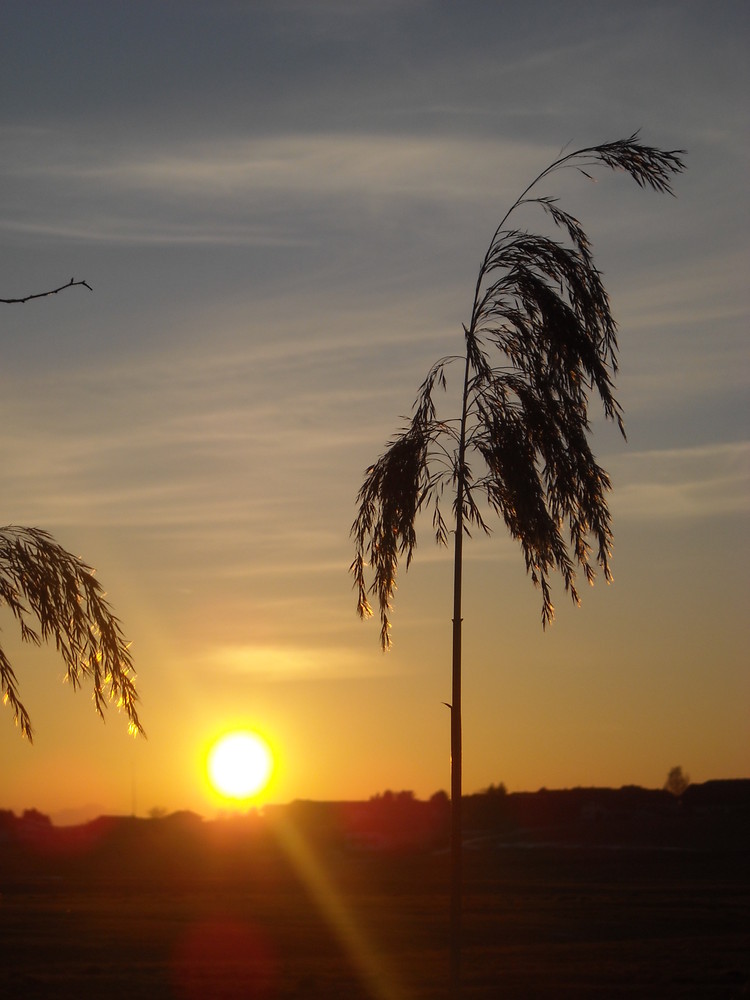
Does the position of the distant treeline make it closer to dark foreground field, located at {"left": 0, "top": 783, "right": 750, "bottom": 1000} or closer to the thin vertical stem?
dark foreground field, located at {"left": 0, "top": 783, "right": 750, "bottom": 1000}

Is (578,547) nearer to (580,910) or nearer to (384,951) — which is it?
(384,951)

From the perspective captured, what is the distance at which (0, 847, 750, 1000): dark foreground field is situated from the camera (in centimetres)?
2786

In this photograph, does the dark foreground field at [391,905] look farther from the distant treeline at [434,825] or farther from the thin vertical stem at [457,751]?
the thin vertical stem at [457,751]

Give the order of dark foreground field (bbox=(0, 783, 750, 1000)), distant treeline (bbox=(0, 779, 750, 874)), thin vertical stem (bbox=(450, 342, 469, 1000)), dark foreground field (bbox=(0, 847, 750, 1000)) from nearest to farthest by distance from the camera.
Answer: thin vertical stem (bbox=(450, 342, 469, 1000)) < dark foreground field (bbox=(0, 847, 750, 1000)) < dark foreground field (bbox=(0, 783, 750, 1000)) < distant treeline (bbox=(0, 779, 750, 874))

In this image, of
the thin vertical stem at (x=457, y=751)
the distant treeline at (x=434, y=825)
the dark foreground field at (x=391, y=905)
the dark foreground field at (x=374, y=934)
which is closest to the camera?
the thin vertical stem at (x=457, y=751)

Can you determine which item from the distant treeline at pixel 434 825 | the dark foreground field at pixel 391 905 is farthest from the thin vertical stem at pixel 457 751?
A: the distant treeline at pixel 434 825

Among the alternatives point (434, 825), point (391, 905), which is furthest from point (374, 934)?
point (434, 825)

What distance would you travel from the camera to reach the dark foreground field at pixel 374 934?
27.9 m

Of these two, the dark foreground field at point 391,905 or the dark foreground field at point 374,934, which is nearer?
the dark foreground field at point 374,934

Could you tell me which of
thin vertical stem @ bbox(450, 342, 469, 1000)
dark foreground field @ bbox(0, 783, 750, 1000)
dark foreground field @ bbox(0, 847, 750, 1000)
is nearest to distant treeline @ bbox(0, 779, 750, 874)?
dark foreground field @ bbox(0, 783, 750, 1000)

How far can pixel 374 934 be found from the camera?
45000mm

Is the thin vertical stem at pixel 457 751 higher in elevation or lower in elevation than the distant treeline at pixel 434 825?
higher

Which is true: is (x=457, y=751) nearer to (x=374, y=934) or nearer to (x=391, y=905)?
(x=374, y=934)

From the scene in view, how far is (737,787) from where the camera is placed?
129875 millimetres
